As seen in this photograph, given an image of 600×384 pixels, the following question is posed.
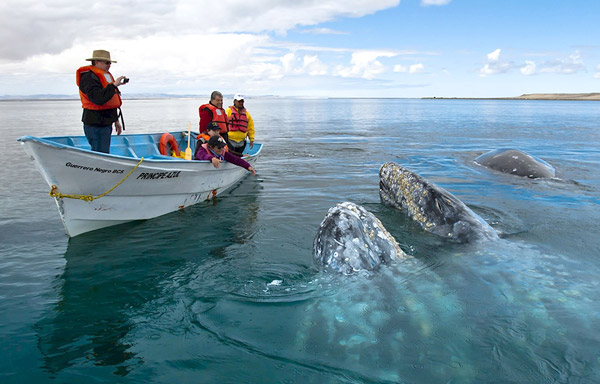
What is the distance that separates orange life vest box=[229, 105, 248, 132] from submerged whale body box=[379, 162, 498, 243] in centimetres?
534

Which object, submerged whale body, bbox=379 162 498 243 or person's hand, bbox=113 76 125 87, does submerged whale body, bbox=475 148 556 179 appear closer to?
submerged whale body, bbox=379 162 498 243

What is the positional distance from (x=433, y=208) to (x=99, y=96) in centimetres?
614

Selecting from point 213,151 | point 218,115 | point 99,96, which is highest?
point 99,96

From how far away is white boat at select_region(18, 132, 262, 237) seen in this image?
689 cm

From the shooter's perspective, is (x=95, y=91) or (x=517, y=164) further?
(x=517, y=164)

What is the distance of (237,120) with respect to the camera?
12.4m

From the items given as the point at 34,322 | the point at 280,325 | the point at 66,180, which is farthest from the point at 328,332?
the point at 66,180

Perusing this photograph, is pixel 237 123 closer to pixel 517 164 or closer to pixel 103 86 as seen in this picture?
pixel 103 86

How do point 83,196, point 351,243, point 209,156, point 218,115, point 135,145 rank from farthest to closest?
1. point 218,115
2. point 135,145
3. point 209,156
4. point 83,196
5. point 351,243

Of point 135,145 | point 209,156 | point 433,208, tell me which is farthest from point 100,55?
point 433,208

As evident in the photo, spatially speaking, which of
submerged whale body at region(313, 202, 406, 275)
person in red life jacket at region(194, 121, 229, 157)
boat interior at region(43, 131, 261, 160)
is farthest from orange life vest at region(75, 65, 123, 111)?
submerged whale body at region(313, 202, 406, 275)

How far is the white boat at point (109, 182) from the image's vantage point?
6891mm

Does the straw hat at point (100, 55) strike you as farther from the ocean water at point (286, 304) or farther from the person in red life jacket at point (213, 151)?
the ocean water at point (286, 304)

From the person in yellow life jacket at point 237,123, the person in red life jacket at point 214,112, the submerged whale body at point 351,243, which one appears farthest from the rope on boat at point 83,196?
the person in yellow life jacket at point 237,123
